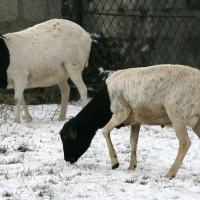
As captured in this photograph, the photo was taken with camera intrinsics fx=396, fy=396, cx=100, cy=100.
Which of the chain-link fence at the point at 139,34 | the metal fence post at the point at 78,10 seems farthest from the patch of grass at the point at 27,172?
the metal fence post at the point at 78,10

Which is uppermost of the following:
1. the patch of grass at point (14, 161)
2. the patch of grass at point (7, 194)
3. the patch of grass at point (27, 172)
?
the patch of grass at point (7, 194)

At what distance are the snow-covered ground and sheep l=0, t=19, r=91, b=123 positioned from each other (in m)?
0.74

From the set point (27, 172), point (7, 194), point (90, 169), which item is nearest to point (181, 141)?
point (90, 169)

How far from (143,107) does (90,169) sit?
0.97 metres

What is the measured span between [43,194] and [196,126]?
1.98 meters

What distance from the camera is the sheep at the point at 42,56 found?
6863 mm

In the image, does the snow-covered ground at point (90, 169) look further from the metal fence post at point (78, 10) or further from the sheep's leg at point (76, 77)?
the metal fence post at point (78, 10)

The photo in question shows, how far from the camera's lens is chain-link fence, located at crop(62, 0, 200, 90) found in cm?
959

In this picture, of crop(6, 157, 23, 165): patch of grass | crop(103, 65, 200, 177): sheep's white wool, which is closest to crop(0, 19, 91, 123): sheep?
crop(6, 157, 23, 165): patch of grass

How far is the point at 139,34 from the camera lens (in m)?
9.69

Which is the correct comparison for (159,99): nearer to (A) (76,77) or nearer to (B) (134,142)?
(B) (134,142)

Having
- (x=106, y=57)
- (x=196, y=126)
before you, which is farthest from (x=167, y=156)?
(x=106, y=57)

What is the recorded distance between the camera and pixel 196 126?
4.57 meters

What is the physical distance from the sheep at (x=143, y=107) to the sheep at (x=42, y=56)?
234 cm
